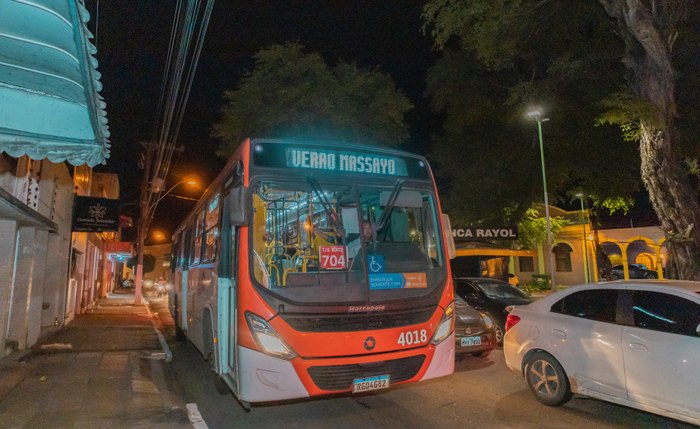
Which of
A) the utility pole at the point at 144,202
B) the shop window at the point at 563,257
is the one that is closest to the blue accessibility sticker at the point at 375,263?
the utility pole at the point at 144,202

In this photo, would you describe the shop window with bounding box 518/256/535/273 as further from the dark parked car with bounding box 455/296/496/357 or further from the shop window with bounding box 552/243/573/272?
the dark parked car with bounding box 455/296/496/357

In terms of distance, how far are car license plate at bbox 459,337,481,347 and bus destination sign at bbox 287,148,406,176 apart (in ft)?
12.7

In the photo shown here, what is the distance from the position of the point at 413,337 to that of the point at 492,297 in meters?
6.35

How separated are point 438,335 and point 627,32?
9122mm

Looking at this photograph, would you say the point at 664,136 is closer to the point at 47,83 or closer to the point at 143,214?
the point at 47,83

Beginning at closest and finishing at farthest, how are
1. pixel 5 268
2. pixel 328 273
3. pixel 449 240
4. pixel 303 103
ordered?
1. pixel 328 273
2. pixel 449 240
3. pixel 5 268
4. pixel 303 103

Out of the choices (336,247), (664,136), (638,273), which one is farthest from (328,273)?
(638,273)

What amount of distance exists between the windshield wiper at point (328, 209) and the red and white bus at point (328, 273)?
12 mm

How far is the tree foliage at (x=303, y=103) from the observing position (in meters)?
15.8

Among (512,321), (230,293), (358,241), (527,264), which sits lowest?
(512,321)

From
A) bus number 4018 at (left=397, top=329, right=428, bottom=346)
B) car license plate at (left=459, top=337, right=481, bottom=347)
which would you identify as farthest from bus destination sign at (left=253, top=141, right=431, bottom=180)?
car license plate at (left=459, top=337, right=481, bottom=347)

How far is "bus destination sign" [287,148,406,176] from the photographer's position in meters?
5.37

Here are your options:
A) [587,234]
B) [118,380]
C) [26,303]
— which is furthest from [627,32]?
[587,234]

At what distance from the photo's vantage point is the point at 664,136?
9.69 metres
